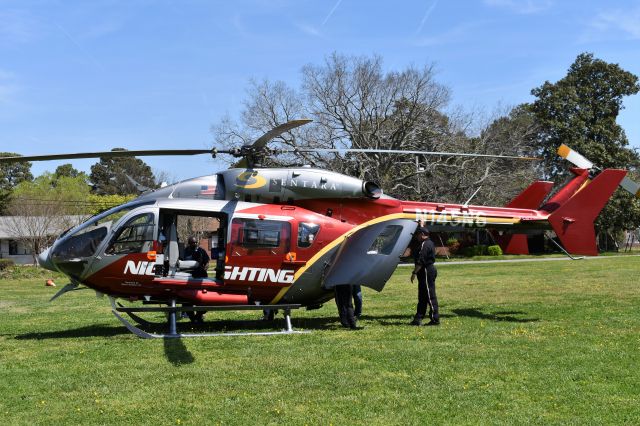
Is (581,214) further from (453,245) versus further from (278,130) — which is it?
(453,245)

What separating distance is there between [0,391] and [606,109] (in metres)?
59.7

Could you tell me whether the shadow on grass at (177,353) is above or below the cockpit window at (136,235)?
below

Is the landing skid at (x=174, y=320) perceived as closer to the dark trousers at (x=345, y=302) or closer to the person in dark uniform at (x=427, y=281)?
the dark trousers at (x=345, y=302)

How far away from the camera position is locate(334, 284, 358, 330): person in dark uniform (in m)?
11.7

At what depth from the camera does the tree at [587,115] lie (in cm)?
5431

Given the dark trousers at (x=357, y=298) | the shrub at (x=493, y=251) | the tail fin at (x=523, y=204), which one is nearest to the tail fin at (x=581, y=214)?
the tail fin at (x=523, y=204)

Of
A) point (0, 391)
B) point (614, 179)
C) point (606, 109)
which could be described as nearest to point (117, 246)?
point (0, 391)

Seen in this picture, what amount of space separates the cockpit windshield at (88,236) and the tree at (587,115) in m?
49.3

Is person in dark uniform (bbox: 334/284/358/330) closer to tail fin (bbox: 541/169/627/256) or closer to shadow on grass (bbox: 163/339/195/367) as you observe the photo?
shadow on grass (bbox: 163/339/195/367)

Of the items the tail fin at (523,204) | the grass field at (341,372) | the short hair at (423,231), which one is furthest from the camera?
the tail fin at (523,204)

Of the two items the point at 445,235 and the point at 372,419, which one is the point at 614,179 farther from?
the point at 445,235

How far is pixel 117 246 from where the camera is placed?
10930 millimetres

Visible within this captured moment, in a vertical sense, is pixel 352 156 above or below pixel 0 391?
above

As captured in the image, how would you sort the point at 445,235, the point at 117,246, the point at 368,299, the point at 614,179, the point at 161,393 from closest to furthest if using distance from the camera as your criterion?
1. the point at 161,393
2. the point at 117,246
3. the point at 614,179
4. the point at 368,299
5. the point at 445,235
